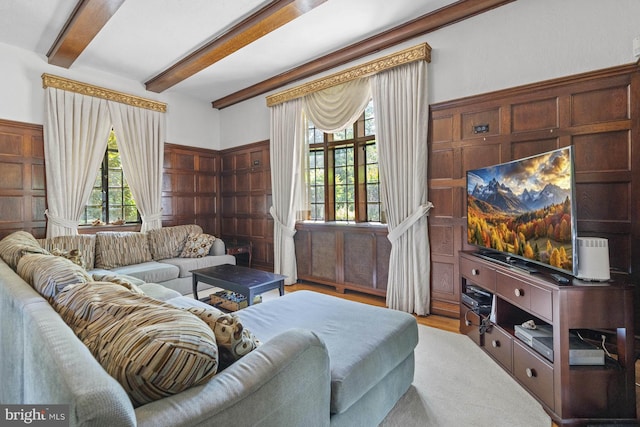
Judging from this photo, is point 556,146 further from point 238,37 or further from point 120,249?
point 120,249

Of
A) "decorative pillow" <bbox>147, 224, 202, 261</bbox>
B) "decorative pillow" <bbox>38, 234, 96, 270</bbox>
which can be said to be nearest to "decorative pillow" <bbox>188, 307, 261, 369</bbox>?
"decorative pillow" <bbox>38, 234, 96, 270</bbox>

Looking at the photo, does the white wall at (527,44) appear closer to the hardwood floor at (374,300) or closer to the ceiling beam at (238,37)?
the ceiling beam at (238,37)

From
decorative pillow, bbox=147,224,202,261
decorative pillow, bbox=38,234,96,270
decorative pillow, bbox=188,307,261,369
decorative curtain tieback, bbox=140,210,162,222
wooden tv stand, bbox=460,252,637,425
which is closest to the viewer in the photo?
decorative pillow, bbox=188,307,261,369

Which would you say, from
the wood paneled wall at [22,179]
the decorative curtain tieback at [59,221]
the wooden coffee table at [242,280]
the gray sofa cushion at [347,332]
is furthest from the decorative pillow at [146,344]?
the wood paneled wall at [22,179]

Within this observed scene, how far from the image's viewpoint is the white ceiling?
2.96 metres

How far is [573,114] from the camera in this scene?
8.39 feet

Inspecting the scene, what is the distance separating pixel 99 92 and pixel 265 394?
198 inches

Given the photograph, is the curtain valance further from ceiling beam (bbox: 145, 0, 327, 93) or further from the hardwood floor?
the hardwood floor

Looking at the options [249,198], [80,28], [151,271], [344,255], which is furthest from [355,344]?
[249,198]

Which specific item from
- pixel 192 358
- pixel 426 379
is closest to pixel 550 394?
pixel 426 379

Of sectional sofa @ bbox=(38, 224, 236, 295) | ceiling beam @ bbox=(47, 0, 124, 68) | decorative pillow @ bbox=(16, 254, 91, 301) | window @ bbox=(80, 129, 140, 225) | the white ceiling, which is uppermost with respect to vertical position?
the white ceiling

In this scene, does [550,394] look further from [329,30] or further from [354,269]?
[329,30]

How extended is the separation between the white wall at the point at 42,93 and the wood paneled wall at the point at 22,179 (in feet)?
0.64

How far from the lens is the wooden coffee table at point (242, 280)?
111 inches
